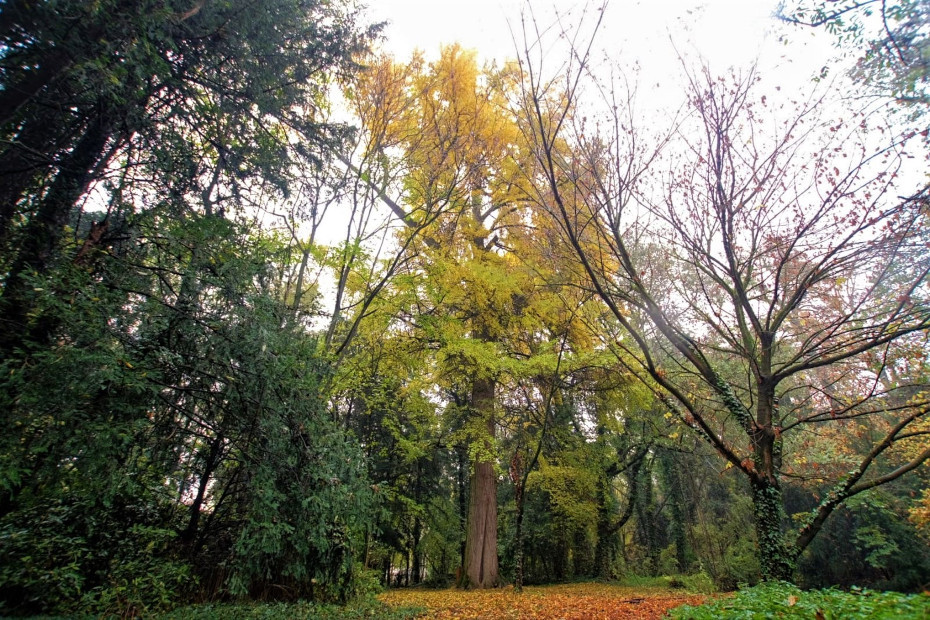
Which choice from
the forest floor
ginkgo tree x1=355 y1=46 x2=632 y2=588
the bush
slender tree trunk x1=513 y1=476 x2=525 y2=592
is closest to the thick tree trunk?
ginkgo tree x1=355 y1=46 x2=632 y2=588

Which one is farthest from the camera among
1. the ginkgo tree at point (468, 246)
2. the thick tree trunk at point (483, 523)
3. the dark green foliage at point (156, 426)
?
the thick tree trunk at point (483, 523)

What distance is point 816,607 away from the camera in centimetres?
304

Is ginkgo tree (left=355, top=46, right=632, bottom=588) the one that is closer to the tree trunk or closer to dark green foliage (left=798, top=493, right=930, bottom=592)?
the tree trunk

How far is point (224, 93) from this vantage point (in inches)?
172

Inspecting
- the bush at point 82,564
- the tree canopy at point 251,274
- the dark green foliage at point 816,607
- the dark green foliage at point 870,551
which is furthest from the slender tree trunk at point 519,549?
the dark green foliage at point 870,551

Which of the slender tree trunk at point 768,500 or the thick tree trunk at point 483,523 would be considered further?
the thick tree trunk at point 483,523

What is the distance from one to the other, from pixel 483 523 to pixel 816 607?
24.6ft

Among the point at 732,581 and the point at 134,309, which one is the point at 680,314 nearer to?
the point at 134,309

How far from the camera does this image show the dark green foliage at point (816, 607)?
2541 millimetres

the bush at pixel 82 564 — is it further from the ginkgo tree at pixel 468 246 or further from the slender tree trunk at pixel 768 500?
the slender tree trunk at pixel 768 500

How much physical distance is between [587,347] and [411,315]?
4318 mm

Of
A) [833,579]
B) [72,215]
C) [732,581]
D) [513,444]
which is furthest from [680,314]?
[833,579]

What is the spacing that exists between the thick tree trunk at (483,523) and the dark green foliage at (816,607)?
5.78m

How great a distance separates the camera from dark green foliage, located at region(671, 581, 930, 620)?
254cm
